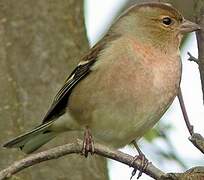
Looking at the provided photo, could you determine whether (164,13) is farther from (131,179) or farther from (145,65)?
(131,179)

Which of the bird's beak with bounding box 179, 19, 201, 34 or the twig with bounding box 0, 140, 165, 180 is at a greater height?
the twig with bounding box 0, 140, 165, 180

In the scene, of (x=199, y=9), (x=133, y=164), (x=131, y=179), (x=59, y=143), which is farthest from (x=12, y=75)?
(x=199, y=9)

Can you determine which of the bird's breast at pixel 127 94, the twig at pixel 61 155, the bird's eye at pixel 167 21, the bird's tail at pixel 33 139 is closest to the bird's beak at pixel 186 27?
the bird's eye at pixel 167 21

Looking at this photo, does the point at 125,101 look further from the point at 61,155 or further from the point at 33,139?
the point at 61,155

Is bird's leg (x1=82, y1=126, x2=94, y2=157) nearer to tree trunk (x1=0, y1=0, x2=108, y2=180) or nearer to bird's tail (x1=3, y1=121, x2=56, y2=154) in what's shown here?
bird's tail (x1=3, y1=121, x2=56, y2=154)

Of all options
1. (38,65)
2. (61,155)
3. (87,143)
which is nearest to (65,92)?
(38,65)

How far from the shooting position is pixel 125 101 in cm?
468

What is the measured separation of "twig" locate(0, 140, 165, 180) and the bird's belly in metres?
0.91

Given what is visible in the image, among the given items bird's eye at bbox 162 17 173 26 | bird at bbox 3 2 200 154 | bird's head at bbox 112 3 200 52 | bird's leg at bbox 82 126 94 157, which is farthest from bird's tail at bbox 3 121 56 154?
bird's eye at bbox 162 17 173 26

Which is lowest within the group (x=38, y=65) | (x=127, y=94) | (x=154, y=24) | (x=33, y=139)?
(x=33, y=139)

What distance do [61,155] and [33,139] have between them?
144cm

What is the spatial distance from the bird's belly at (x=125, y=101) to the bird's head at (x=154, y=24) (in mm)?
306

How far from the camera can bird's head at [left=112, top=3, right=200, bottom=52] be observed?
16.6 ft

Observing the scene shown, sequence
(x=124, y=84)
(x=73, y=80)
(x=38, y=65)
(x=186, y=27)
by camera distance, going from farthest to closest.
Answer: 1. (x=38, y=65)
2. (x=73, y=80)
3. (x=186, y=27)
4. (x=124, y=84)
